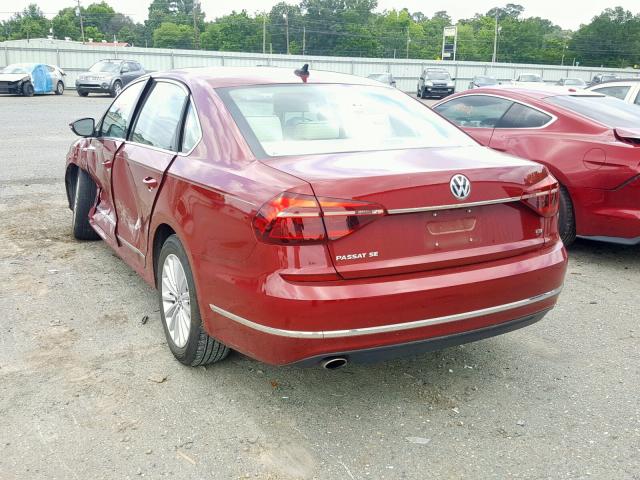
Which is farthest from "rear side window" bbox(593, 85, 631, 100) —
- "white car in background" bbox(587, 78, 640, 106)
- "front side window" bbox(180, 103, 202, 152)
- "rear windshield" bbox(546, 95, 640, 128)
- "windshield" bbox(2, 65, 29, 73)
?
"windshield" bbox(2, 65, 29, 73)

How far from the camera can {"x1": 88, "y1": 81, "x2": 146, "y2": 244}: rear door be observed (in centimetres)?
475

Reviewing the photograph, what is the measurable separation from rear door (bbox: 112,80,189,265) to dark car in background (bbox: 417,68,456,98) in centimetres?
3457

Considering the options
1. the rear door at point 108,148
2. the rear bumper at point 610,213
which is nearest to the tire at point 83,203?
the rear door at point 108,148

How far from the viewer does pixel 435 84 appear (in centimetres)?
3753

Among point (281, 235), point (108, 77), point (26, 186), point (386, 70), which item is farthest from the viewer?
point (386, 70)

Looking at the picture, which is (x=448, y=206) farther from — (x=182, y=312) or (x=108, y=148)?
(x=108, y=148)

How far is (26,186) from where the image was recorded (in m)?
8.71

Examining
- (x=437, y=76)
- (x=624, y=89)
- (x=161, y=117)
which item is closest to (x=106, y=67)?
(x=437, y=76)

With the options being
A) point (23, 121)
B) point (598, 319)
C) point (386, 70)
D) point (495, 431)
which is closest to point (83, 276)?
point (495, 431)

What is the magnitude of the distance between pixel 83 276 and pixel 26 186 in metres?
4.09

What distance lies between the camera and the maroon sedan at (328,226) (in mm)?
2814

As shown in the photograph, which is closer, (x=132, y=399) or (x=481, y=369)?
(x=132, y=399)

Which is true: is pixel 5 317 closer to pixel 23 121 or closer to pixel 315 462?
pixel 315 462

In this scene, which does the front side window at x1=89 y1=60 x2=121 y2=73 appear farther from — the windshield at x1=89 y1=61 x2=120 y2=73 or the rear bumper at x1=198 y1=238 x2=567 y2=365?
the rear bumper at x1=198 y1=238 x2=567 y2=365
